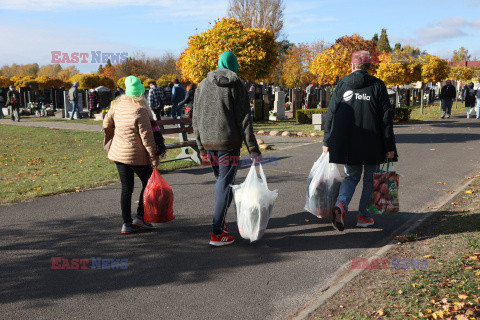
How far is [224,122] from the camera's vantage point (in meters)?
4.06

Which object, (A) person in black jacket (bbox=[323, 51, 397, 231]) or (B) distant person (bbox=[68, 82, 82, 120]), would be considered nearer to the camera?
(A) person in black jacket (bbox=[323, 51, 397, 231])

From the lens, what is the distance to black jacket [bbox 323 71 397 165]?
444cm

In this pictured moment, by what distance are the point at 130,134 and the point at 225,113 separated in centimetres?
114

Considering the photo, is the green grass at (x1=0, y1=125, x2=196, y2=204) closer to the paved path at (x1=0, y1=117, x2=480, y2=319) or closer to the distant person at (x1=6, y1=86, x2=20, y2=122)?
the paved path at (x1=0, y1=117, x2=480, y2=319)

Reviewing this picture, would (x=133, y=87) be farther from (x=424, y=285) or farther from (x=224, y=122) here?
(x=424, y=285)

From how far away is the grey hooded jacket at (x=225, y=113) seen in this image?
4.01 m

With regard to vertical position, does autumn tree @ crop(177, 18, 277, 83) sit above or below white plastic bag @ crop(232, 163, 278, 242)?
above

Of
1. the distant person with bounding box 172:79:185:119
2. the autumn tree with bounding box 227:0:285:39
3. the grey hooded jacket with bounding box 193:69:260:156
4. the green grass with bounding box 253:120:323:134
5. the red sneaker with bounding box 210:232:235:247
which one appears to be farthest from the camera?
the autumn tree with bounding box 227:0:285:39

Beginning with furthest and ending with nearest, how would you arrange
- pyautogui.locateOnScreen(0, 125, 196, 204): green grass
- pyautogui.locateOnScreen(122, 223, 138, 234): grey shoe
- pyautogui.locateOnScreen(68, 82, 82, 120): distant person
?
1. pyautogui.locateOnScreen(68, 82, 82, 120): distant person
2. pyautogui.locateOnScreen(0, 125, 196, 204): green grass
3. pyautogui.locateOnScreen(122, 223, 138, 234): grey shoe

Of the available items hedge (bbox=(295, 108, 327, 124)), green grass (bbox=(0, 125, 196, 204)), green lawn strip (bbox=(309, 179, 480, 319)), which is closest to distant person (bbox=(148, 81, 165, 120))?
green grass (bbox=(0, 125, 196, 204))

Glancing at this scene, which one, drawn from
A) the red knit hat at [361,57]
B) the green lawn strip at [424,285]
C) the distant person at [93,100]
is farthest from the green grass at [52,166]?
the distant person at [93,100]

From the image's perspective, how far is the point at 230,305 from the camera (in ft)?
10.3

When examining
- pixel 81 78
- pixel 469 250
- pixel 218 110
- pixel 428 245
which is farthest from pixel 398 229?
pixel 81 78

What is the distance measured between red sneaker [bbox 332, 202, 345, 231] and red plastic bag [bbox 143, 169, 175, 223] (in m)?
1.91
